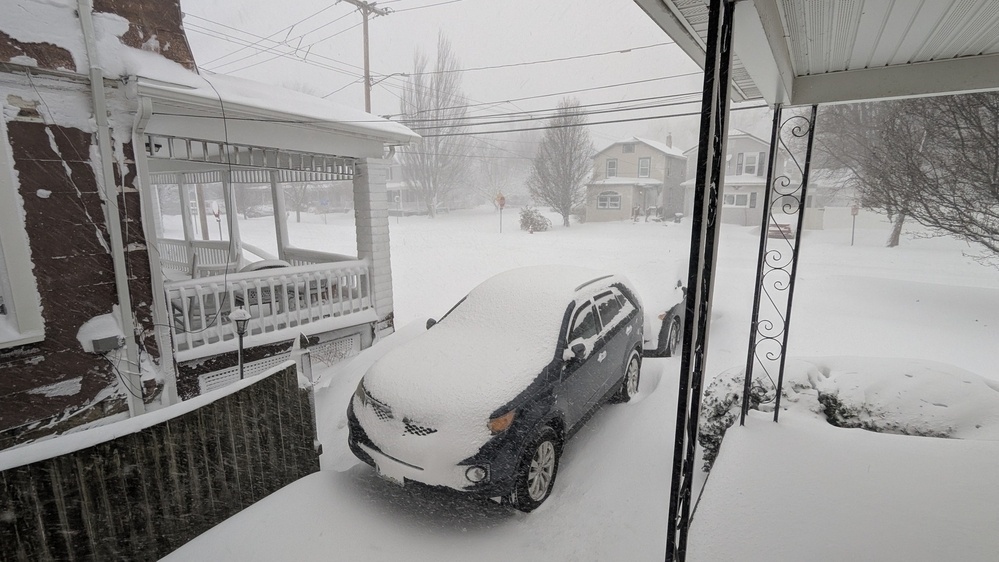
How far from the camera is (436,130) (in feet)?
102

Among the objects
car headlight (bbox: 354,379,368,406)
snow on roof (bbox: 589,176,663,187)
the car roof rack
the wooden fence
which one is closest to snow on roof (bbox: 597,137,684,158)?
snow on roof (bbox: 589,176,663,187)

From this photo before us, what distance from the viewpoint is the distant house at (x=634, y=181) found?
86.4 ft

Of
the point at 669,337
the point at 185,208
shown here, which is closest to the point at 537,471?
the point at 669,337

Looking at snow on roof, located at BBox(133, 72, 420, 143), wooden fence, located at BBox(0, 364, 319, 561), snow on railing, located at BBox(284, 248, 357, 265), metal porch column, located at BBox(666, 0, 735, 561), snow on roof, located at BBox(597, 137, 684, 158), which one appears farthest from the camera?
snow on roof, located at BBox(597, 137, 684, 158)

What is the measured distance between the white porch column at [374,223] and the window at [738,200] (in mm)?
22407

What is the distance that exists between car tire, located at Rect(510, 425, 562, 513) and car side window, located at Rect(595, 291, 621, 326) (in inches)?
57.6

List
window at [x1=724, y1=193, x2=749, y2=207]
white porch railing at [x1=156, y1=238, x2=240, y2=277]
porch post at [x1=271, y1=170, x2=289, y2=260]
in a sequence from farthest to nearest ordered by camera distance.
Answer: window at [x1=724, y1=193, x2=749, y2=207] < white porch railing at [x1=156, y1=238, x2=240, y2=277] < porch post at [x1=271, y1=170, x2=289, y2=260]

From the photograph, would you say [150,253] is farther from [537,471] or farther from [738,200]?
[738,200]

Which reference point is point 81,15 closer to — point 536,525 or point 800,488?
point 536,525

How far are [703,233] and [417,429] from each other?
2408mm

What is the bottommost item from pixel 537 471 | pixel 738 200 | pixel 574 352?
pixel 537 471

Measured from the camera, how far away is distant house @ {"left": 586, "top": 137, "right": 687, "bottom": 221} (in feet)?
86.4

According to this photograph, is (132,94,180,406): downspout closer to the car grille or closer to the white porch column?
the white porch column

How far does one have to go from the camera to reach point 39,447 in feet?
7.16
